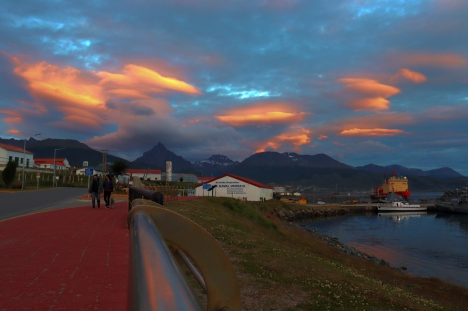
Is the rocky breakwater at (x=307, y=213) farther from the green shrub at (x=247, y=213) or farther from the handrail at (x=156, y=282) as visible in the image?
the handrail at (x=156, y=282)

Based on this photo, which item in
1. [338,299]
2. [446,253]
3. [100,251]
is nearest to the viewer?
[338,299]

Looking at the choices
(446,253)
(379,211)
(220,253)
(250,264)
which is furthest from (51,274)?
(379,211)

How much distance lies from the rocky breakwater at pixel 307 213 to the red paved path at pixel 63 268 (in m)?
45.0

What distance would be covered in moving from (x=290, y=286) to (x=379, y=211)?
283 feet

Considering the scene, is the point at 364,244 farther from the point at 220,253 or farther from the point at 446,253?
the point at 220,253

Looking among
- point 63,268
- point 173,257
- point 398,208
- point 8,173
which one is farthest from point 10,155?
point 173,257

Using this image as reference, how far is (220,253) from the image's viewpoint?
1.78 metres

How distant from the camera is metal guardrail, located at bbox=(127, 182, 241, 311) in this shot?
87 cm

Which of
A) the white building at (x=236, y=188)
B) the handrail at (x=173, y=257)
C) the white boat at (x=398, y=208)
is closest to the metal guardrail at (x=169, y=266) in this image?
the handrail at (x=173, y=257)

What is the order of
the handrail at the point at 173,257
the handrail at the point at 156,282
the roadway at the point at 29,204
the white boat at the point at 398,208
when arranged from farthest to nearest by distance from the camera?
the white boat at the point at 398,208 → the roadway at the point at 29,204 → the handrail at the point at 173,257 → the handrail at the point at 156,282

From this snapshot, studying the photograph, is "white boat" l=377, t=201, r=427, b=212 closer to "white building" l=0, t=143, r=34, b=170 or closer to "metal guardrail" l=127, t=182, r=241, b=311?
"white building" l=0, t=143, r=34, b=170

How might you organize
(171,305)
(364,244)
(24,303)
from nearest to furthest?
(171,305) < (24,303) < (364,244)

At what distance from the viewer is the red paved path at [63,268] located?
5.18 metres

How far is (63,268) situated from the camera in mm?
6922
